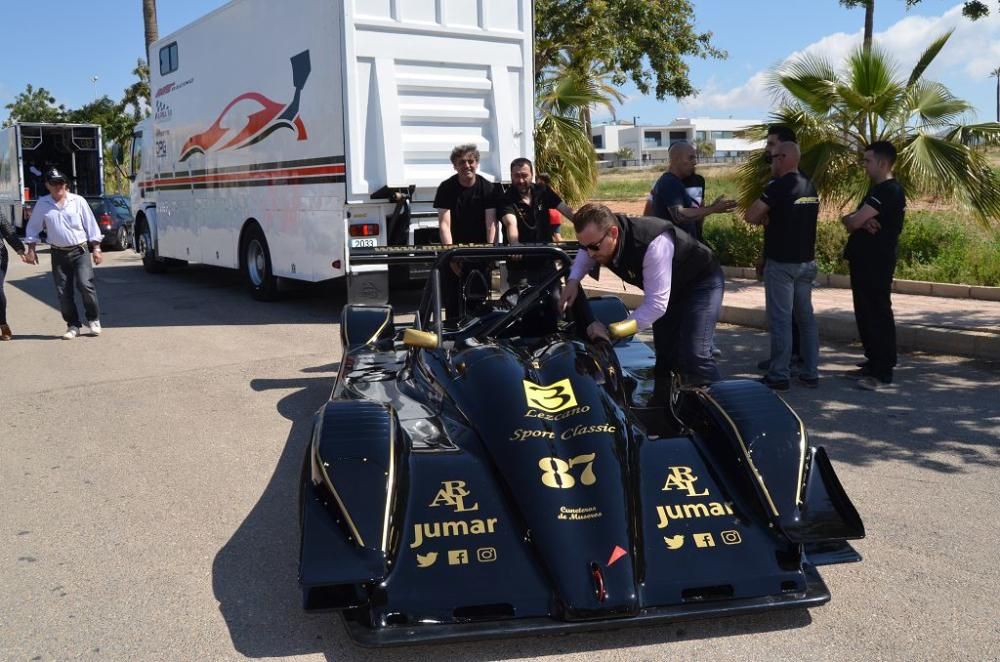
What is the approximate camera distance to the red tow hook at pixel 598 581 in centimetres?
321

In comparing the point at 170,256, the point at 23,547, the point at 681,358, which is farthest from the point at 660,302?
the point at 170,256

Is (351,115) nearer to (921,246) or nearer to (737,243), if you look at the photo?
(737,243)

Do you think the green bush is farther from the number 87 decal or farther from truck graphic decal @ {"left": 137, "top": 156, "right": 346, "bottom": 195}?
the number 87 decal

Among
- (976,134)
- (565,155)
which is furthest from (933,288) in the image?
(565,155)

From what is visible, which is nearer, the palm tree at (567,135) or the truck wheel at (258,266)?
the truck wheel at (258,266)

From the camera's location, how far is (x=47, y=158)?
2566 cm

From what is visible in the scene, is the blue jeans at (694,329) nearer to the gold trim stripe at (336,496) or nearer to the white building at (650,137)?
the gold trim stripe at (336,496)

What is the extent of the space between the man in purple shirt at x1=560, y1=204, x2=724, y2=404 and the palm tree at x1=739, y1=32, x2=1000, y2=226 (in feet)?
18.2

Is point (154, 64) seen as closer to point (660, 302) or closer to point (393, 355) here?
point (393, 355)

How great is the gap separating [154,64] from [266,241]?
5.09 metres

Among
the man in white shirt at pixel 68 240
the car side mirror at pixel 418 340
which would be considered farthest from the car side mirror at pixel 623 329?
the man in white shirt at pixel 68 240

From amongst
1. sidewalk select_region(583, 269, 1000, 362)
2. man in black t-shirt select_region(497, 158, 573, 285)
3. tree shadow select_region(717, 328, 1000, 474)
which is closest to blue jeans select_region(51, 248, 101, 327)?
man in black t-shirt select_region(497, 158, 573, 285)

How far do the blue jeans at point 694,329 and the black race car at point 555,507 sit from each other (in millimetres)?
759

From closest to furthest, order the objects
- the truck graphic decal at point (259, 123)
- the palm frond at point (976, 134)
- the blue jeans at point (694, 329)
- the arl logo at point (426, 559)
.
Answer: the arl logo at point (426, 559) < the blue jeans at point (694, 329) < the palm frond at point (976, 134) < the truck graphic decal at point (259, 123)
